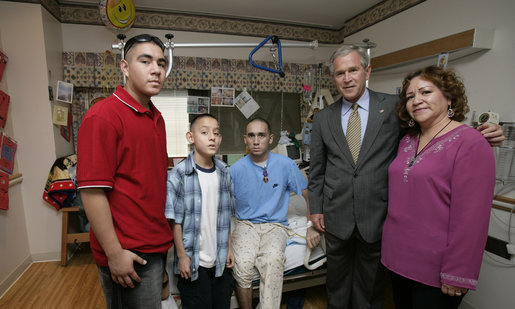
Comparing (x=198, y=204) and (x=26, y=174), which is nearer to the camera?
(x=198, y=204)

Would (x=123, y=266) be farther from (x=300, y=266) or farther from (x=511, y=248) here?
(x=511, y=248)

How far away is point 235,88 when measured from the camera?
321 centimetres

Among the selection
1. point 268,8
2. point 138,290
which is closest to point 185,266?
point 138,290

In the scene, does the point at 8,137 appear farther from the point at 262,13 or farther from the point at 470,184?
the point at 470,184

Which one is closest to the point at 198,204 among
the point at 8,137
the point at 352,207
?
the point at 352,207

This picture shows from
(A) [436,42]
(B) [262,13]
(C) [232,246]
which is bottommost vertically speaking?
(C) [232,246]

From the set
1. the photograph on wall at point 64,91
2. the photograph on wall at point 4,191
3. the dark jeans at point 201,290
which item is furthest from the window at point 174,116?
the dark jeans at point 201,290

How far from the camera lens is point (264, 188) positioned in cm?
181

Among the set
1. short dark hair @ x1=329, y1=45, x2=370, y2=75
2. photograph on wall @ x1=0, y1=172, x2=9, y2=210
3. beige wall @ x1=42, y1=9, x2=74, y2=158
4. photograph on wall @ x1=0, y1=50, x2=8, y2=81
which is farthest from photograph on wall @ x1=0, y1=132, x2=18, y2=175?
short dark hair @ x1=329, y1=45, x2=370, y2=75

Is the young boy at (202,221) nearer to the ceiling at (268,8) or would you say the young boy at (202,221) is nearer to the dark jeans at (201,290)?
the dark jeans at (201,290)

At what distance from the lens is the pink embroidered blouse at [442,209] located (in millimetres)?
906

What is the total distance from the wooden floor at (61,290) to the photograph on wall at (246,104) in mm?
2139

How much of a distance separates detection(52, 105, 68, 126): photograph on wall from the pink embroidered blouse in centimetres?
291

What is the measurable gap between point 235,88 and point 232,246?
83.0 inches
